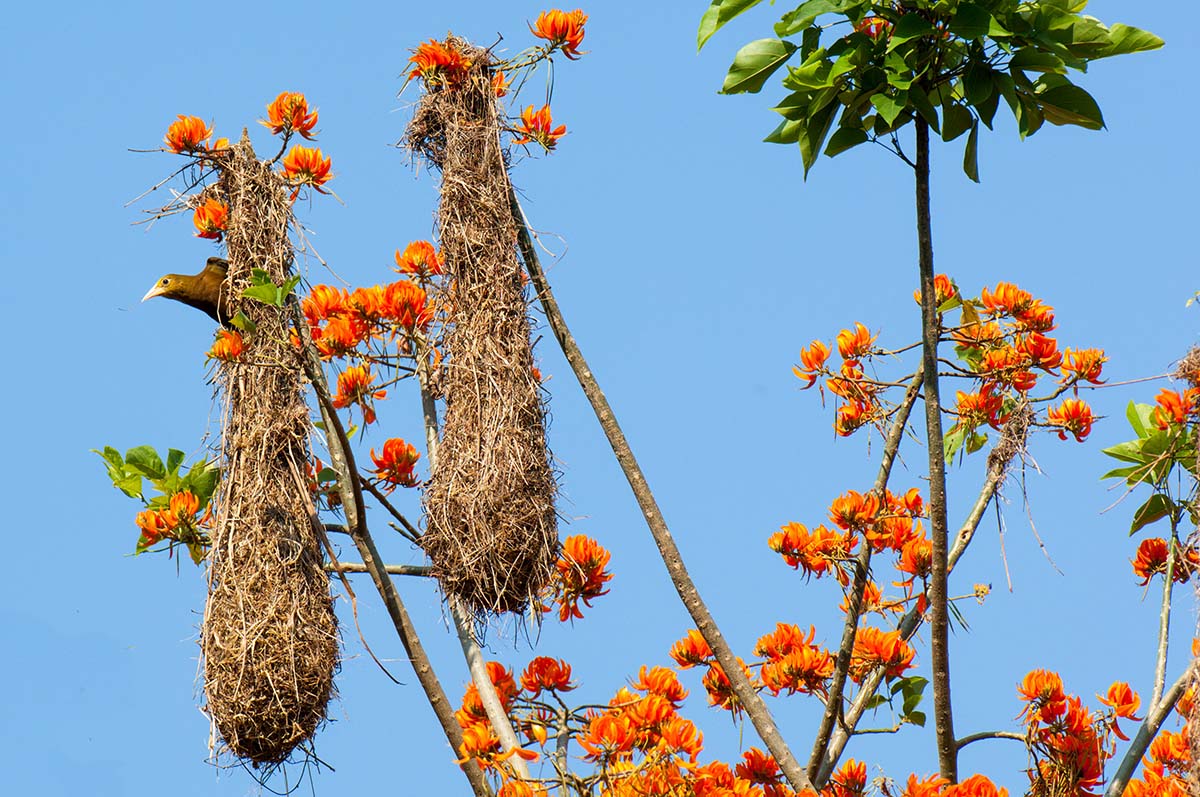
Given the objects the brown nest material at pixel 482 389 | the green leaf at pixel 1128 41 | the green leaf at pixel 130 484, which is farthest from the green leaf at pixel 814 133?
the green leaf at pixel 130 484

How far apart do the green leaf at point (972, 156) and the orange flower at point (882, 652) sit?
5.56ft

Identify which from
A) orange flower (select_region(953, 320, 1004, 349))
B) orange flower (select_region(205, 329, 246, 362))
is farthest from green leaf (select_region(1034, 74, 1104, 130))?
orange flower (select_region(205, 329, 246, 362))

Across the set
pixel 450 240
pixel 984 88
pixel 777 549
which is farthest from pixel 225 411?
pixel 984 88

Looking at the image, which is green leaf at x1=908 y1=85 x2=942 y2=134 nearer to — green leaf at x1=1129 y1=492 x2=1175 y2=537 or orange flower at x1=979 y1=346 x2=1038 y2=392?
orange flower at x1=979 y1=346 x2=1038 y2=392

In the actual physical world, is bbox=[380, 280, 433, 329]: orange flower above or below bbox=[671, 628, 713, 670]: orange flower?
above

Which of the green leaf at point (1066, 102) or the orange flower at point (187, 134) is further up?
the orange flower at point (187, 134)

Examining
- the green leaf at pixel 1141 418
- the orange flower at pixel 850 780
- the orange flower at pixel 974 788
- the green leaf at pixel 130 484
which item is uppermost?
the green leaf at pixel 130 484

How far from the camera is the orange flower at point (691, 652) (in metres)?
5.41

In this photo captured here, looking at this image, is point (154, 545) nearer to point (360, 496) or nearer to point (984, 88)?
point (360, 496)

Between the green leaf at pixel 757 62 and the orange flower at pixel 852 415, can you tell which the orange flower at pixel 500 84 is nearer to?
the green leaf at pixel 757 62

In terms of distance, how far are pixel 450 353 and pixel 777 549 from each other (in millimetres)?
1427

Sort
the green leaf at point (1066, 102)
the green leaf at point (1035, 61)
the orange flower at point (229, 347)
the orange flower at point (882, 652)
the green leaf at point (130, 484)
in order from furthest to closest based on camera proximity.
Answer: the orange flower at point (882, 652), the green leaf at point (130, 484), the orange flower at point (229, 347), the green leaf at point (1066, 102), the green leaf at point (1035, 61)

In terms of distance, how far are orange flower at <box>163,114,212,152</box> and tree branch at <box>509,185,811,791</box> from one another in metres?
1.04

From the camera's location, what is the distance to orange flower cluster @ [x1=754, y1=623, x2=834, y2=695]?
17.1 feet
